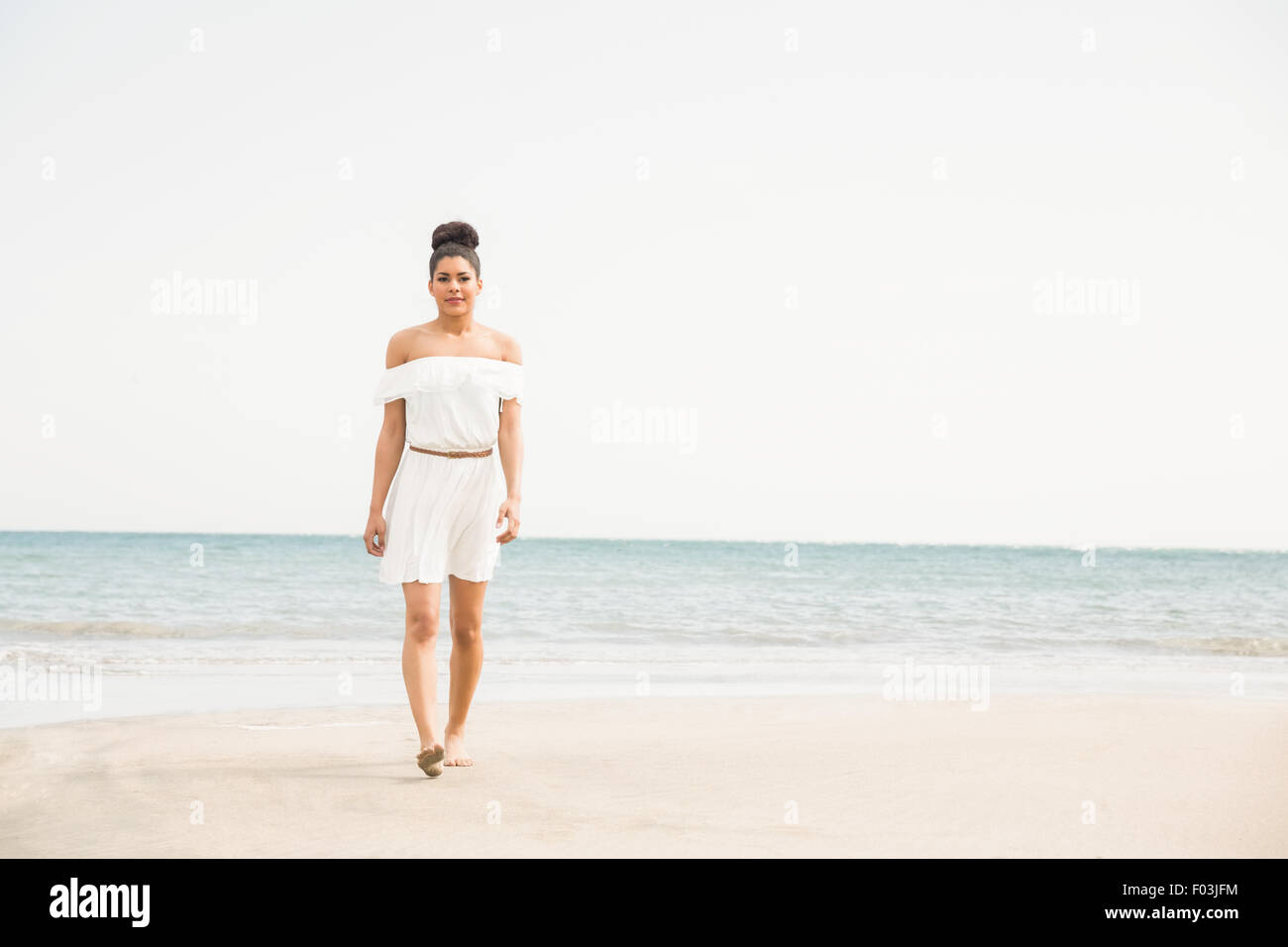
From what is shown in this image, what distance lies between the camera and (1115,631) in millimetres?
13203

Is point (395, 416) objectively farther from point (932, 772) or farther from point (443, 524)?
point (932, 772)

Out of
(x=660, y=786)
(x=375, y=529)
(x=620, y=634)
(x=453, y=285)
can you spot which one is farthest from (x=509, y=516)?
(x=620, y=634)

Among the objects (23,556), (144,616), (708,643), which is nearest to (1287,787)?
(708,643)

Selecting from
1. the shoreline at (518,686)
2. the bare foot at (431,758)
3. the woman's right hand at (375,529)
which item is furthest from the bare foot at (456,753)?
the shoreline at (518,686)

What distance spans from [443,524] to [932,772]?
2116mm

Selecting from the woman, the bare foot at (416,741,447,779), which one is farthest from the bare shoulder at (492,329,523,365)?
the bare foot at (416,741,447,779)

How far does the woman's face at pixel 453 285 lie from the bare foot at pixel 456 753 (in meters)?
1.68

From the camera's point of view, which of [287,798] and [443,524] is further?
[443,524]

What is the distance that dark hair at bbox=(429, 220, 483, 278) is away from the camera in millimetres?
4223

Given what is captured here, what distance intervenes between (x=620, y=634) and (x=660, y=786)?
820 centimetres

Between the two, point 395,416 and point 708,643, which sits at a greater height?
point 395,416
